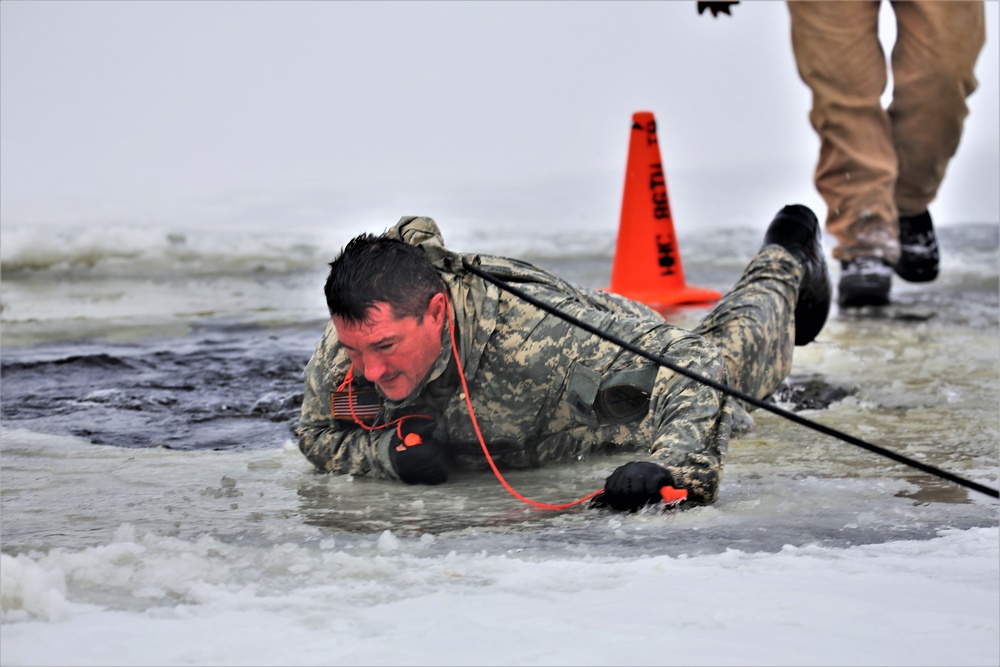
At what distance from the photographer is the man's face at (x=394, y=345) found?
2.70 m

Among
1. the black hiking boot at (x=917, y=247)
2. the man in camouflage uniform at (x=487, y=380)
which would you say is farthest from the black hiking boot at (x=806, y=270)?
the black hiking boot at (x=917, y=247)

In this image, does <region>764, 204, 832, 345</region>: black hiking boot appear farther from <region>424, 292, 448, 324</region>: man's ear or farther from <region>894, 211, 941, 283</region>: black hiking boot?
<region>894, 211, 941, 283</region>: black hiking boot

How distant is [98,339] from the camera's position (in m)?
5.83

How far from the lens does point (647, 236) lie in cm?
605

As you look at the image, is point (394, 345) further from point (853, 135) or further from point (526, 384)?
point (853, 135)

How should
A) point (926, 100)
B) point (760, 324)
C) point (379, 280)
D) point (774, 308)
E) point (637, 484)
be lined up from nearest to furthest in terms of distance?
point (637, 484) < point (379, 280) < point (760, 324) < point (774, 308) < point (926, 100)

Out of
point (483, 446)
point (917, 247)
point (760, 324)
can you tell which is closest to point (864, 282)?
point (917, 247)

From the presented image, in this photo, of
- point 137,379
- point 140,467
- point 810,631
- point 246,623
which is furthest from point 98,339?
point 810,631

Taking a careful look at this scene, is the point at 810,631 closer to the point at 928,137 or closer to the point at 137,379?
the point at 137,379

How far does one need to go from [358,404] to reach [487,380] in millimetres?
342

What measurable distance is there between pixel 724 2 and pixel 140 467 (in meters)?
3.34

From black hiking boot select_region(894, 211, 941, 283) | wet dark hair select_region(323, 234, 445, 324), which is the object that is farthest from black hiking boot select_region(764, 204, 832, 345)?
black hiking boot select_region(894, 211, 941, 283)

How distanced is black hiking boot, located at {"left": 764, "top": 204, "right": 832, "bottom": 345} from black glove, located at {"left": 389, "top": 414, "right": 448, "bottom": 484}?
167cm

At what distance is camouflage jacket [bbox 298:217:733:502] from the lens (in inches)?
112
